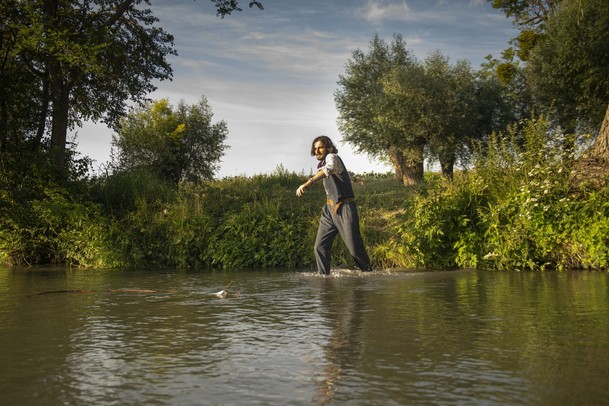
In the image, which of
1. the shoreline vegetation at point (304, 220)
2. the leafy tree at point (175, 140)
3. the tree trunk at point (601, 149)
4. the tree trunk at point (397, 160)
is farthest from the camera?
the leafy tree at point (175, 140)

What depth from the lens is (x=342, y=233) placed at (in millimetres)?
11797

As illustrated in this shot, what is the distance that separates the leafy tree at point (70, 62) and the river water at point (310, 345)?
938 centimetres

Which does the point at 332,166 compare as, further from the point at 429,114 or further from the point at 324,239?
the point at 429,114

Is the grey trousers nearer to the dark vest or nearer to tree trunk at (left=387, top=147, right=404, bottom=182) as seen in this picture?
the dark vest

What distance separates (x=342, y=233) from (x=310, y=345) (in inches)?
256

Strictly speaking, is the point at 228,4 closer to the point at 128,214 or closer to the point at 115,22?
the point at 115,22

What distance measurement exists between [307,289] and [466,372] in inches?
213

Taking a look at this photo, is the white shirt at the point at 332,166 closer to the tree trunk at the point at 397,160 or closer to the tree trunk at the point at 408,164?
the tree trunk at the point at 408,164

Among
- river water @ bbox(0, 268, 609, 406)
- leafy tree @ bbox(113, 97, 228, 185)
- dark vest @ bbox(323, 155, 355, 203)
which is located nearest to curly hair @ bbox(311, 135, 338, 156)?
dark vest @ bbox(323, 155, 355, 203)

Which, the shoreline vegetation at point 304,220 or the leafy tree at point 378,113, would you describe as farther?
the leafy tree at point 378,113

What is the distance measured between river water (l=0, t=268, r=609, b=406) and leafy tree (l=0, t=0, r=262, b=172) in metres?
9.38

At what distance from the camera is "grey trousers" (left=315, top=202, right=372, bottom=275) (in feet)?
38.3

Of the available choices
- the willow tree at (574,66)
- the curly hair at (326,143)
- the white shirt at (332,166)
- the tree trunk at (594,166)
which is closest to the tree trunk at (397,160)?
the willow tree at (574,66)

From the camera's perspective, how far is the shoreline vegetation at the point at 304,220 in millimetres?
12727
